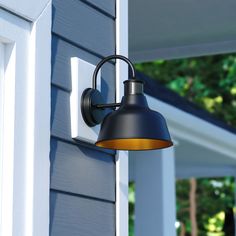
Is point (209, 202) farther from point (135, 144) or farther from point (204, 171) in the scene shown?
point (135, 144)

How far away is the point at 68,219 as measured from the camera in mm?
2613

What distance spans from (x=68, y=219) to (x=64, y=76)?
1.59ft

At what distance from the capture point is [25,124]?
2.43m

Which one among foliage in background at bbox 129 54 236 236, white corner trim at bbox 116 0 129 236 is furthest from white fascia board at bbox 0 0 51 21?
foliage in background at bbox 129 54 236 236

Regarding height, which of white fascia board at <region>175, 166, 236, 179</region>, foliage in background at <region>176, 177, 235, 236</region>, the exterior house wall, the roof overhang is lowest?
the exterior house wall

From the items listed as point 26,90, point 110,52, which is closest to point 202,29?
point 110,52

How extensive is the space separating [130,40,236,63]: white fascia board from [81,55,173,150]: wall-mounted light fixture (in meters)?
2.62

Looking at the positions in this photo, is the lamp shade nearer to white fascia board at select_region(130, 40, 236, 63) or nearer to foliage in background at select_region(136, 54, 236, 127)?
white fascia board at select_region(130, 40, 236, 63)

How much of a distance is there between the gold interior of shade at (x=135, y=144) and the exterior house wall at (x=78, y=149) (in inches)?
5.4

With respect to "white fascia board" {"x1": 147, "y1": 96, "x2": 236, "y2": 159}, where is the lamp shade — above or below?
below

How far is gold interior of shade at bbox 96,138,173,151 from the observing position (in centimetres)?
263

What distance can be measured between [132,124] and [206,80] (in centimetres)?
1378

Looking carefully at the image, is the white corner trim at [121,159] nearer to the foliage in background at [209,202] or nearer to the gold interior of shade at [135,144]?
the gold interior of shade at [135,144]

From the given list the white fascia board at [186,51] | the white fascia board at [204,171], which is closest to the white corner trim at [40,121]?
the white fascia board at [186,51]
